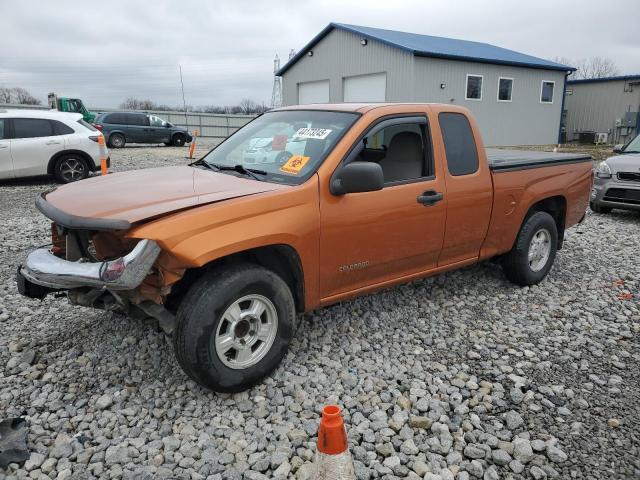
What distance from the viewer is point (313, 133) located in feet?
12.8

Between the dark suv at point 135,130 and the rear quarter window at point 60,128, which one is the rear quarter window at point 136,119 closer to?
the dark suv at point 135,130

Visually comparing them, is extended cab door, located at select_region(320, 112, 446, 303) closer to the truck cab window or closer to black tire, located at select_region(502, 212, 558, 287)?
the truck cab window

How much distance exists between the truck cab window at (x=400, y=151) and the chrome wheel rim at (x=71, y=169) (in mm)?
9339

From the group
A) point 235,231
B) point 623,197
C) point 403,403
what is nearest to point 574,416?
point 403,403

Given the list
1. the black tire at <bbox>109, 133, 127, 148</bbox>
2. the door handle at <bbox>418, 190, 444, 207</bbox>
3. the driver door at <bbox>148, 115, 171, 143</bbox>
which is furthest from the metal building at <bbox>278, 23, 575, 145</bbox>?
the door handle at <bbox>418, 190, 444, 207</bbox>

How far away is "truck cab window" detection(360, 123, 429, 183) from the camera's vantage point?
4207 mm

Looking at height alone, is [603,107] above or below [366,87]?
below

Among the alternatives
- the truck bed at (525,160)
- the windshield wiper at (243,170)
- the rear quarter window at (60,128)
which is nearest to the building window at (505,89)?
the rear quarter window at (60,128)

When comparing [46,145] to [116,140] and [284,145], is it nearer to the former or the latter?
[284,145]

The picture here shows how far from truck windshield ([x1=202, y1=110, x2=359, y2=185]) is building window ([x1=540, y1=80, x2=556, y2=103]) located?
2433 cm

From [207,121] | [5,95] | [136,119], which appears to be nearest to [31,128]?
[136,119]

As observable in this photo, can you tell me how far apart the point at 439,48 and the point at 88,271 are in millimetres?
22597

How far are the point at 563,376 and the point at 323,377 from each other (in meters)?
1.67

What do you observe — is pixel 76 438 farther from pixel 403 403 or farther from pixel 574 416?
pixel 574 416
